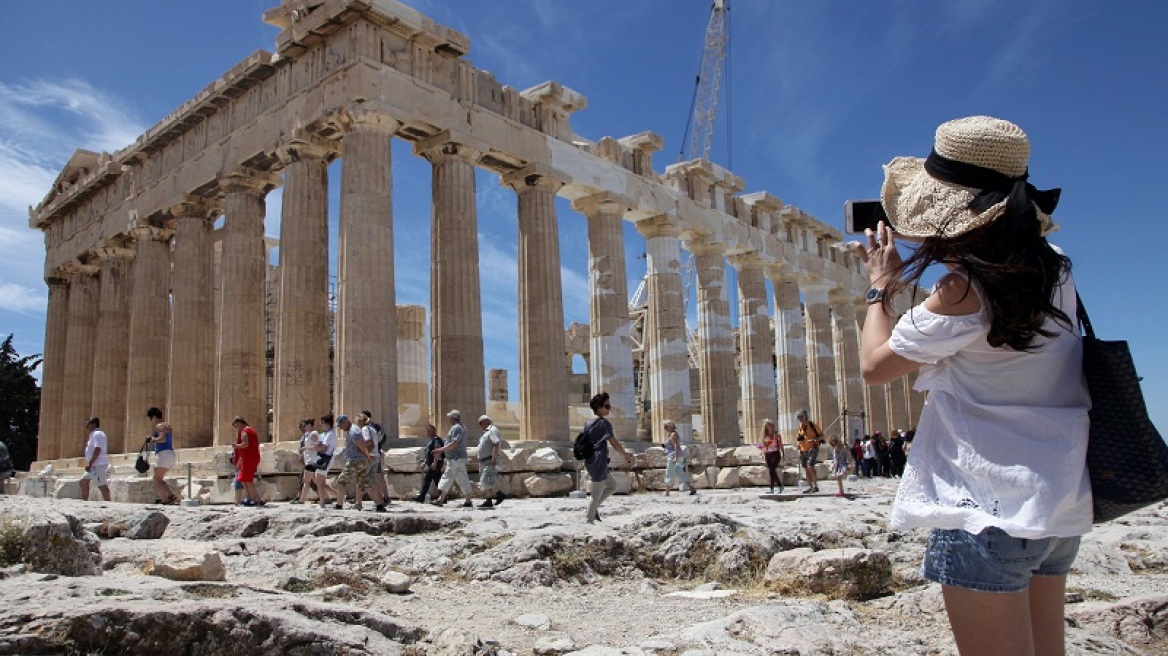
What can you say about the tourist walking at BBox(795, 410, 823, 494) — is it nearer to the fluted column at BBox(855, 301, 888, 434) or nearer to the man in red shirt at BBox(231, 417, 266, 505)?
the man in red shirt at BBox(231, 417, 266, 505)

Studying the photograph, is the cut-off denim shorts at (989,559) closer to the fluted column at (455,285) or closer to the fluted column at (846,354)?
the fluted column at (455,285)

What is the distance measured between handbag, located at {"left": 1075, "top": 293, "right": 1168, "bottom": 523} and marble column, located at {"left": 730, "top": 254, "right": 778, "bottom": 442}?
28.0 m

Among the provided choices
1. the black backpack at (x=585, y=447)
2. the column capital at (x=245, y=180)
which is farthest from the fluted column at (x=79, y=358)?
the black backpack at (x=585, y=447)

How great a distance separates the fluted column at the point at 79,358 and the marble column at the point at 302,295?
1210 cm

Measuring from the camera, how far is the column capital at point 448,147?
20.3m

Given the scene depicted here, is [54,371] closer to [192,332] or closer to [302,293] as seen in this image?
[192,332]

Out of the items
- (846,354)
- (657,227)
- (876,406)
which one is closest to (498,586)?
(657,227)

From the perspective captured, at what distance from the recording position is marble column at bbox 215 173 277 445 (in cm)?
2078

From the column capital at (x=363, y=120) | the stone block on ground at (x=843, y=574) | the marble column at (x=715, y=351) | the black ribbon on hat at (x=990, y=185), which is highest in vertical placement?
the column capital at (x=363, y=120)

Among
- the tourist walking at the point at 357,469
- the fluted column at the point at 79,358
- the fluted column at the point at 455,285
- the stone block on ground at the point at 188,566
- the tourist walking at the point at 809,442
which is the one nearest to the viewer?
the stone block on ground at the point at 188,566

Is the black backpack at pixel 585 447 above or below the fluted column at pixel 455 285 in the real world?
below

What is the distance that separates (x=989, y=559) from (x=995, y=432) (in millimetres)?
314

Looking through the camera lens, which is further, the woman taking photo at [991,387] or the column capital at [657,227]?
the column capital at [657,227]

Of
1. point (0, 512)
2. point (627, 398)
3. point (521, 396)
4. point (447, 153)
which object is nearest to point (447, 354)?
point (521, 396)
